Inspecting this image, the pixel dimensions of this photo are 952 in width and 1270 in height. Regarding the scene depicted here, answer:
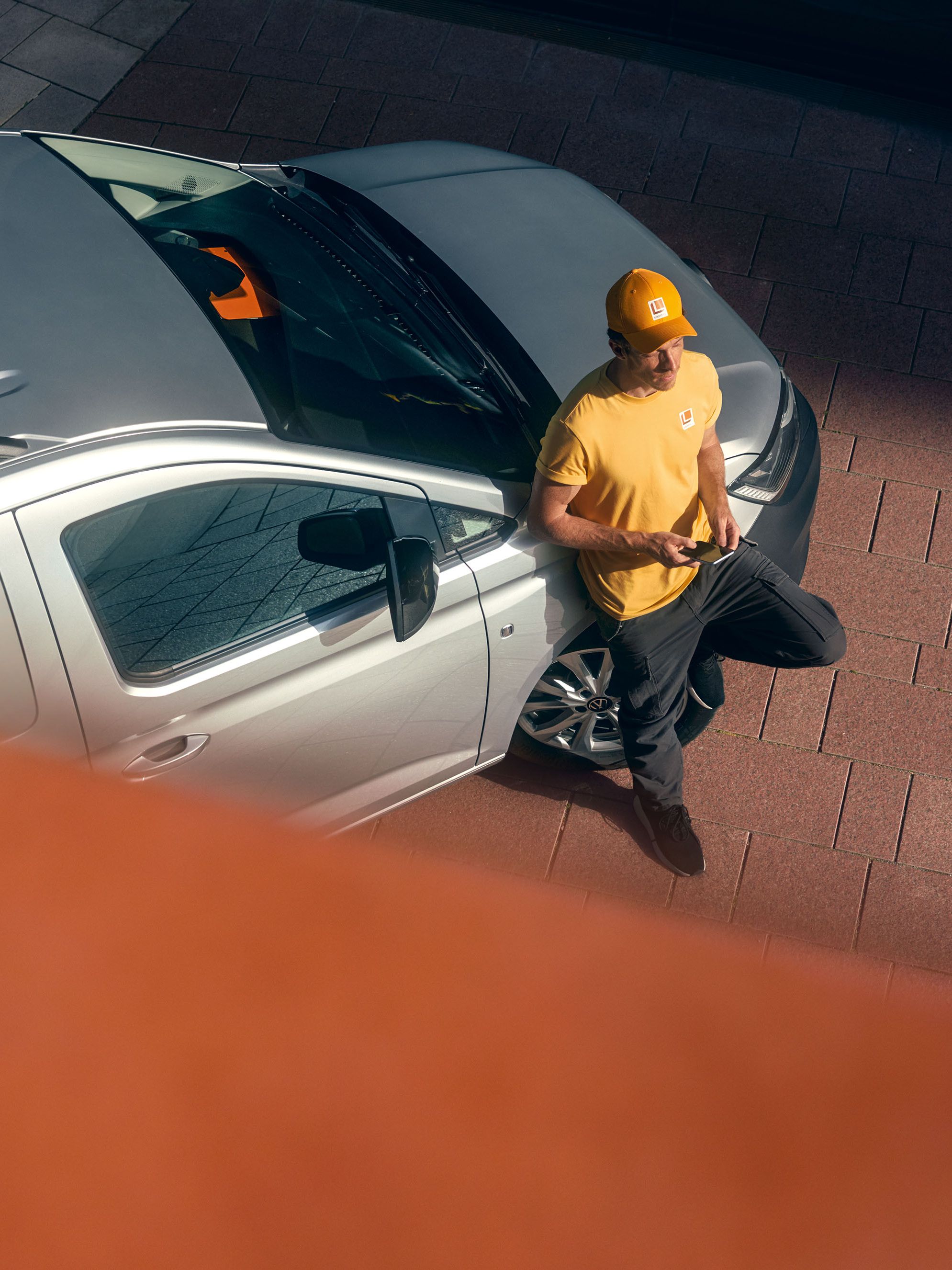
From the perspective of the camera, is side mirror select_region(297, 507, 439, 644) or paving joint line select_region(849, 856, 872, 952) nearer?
side mirror select_region(297, 507, 439, 644)

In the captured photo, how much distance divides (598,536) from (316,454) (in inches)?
28.0

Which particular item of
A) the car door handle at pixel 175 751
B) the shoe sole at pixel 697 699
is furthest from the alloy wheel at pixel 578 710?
the car door handle at pixel 175 751

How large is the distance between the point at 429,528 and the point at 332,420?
35 centimetres

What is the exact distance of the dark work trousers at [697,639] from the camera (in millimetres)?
2891

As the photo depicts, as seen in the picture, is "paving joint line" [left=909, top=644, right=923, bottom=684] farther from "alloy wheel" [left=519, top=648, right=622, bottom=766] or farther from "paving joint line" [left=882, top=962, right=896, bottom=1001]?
"paving joint line" [left=882, top=962, right=896, bottom=1001]

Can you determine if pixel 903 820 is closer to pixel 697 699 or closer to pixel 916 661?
pixel 916 661

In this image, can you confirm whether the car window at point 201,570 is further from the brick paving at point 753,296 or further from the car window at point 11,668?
the brick paving at point 753,296

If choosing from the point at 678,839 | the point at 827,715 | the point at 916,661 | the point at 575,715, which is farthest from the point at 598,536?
the point at 916,661

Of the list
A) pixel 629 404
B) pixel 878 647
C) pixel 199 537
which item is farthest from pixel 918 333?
pixel 199 537

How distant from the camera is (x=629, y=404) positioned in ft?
8.24

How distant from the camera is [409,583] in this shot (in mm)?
2525

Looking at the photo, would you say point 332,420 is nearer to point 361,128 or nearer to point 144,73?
point 361,128

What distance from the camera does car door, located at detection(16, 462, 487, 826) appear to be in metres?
2.21

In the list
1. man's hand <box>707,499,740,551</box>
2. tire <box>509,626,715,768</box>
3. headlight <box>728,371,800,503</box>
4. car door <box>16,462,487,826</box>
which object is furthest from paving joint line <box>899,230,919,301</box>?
car door <box>16,462,487,826</box>
